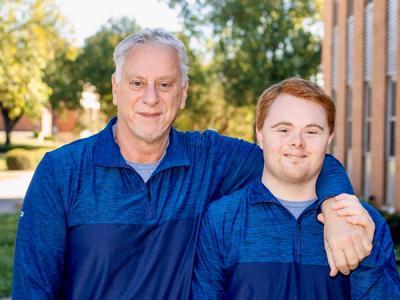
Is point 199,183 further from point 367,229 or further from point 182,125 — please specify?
point 182,125

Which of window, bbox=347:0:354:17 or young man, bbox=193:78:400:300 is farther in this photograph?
window, bbox=347:0:354:17

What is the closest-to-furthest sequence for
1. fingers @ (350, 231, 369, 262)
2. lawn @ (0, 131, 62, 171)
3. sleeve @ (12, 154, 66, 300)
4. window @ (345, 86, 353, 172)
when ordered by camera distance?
fingers @ (350, 231, 369, 262)
sleeve @ (12, 154, 66, 300)
window @ (345, 86, 353, 172)
lawn @ (0, 131, 62, 171)

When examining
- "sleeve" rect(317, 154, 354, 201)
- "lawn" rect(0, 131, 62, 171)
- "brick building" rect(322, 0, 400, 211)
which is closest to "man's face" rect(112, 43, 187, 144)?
"sleeve" rect(317, 154, 354, 201)

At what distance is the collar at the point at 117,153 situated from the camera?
3.12m

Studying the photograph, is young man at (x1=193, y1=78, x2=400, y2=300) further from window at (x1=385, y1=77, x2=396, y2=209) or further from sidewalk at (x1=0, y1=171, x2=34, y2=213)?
sidewalk at (x1=0, y1=171, x2=34, y2=213)

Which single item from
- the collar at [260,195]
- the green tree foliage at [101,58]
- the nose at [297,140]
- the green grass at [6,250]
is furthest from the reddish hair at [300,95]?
the green tree foliage at [101,58]

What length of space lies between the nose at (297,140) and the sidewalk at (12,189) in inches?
644

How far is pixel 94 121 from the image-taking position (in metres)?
63.8

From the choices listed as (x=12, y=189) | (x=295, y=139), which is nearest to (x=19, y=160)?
(x=12, y=189)

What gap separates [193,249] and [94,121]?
61.4m

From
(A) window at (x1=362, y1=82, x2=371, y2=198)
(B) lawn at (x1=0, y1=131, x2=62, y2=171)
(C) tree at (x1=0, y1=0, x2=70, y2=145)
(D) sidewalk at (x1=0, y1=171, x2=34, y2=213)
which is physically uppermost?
(C) tree at (x1=0, y1=0, x2=70, y2=145)

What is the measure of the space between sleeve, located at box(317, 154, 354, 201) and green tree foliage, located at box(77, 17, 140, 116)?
54.9m

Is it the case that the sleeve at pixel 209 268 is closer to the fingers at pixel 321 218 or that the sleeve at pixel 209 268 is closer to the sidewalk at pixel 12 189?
the fingers at pixel 321 218

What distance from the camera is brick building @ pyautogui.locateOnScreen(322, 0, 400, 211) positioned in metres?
16.6
